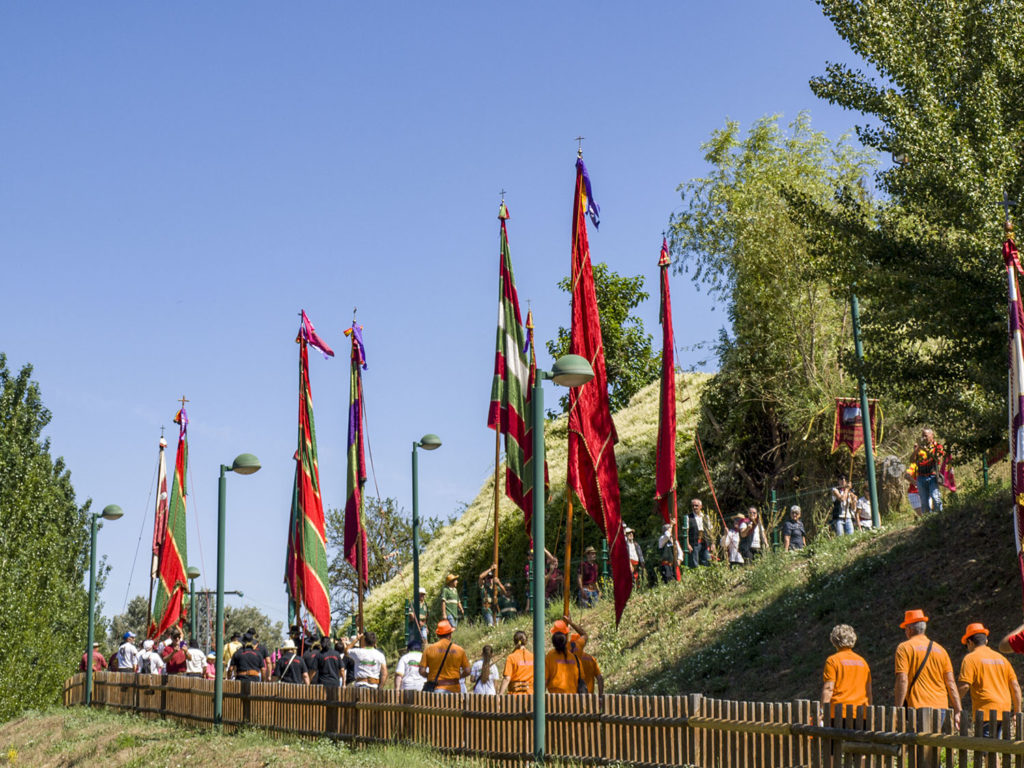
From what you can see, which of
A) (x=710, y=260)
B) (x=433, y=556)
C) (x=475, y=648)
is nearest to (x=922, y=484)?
(x=475, y=648)

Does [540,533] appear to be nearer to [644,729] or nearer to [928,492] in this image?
[644,729]

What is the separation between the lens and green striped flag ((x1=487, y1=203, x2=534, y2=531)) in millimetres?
19266

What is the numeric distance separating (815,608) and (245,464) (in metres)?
9.65

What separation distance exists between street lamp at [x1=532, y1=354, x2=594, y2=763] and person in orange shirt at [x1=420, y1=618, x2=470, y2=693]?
8.98ft

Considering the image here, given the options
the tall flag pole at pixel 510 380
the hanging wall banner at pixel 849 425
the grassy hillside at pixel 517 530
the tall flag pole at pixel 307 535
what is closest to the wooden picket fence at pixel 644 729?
the tall flag pole at pixel 307 535

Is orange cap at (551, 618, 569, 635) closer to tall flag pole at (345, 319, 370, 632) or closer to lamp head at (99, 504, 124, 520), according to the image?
tall flag pole at (345, 319, 370, 632)

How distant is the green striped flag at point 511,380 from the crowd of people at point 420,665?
112 inches

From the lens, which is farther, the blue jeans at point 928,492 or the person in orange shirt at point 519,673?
the blue jeans at point 928,492

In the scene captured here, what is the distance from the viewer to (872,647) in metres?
17.5

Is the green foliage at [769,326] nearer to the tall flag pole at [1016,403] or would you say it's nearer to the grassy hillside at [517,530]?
the grassy hillside at [517,530]

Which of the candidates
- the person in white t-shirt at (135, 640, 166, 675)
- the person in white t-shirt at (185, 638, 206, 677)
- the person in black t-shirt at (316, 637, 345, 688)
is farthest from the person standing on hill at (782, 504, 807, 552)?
the person in white t-shirt at (135, 640, 166, 675)

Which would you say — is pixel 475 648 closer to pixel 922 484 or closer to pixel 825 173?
pixel 922 484

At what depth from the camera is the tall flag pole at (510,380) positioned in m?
19.3

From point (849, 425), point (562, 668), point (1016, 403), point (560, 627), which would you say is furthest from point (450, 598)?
point (1016, 403)
